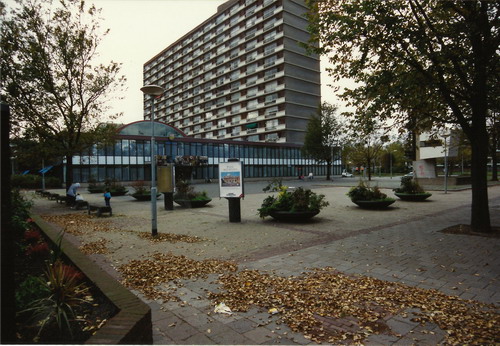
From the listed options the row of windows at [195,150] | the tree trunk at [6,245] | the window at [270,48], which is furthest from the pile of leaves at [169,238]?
the window at [270,48]

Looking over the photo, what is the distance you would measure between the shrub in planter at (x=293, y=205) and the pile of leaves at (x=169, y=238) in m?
3.20

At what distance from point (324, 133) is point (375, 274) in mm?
44906

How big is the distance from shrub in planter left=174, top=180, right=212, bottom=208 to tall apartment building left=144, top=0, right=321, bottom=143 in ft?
158

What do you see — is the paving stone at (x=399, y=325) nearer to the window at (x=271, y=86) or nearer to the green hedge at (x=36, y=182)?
the green hedge at (x=36, y=182)

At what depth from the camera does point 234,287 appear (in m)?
4.33

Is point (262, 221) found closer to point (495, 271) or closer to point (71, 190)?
point (495, 271)

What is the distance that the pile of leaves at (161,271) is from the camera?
173 inches

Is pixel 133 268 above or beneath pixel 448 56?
beneath

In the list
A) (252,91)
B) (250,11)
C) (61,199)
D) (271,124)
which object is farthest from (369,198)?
(250,11)

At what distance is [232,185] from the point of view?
1098 centimetres

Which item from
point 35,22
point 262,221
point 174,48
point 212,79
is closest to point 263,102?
point 212,79

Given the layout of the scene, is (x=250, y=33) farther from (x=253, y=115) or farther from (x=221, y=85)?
(x=253, y=115)

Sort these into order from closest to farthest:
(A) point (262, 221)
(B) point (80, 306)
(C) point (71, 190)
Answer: (B) point (80, 306)
(A) point (262, 221)
(C) point (71, 190)

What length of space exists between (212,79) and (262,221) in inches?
2763
